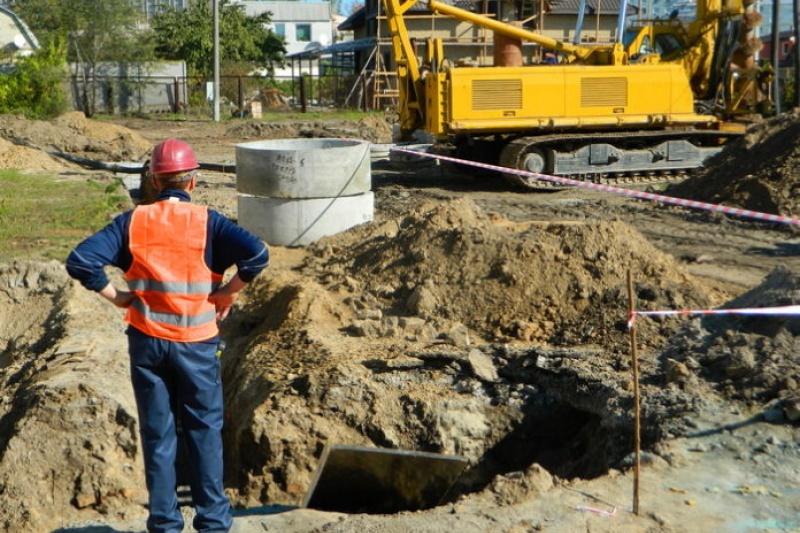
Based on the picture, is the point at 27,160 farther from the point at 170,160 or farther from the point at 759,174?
the point at 170,160

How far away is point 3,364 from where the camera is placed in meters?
7.93

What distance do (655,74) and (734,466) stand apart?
12.9m

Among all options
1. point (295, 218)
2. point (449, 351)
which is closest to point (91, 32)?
point (295, 218)

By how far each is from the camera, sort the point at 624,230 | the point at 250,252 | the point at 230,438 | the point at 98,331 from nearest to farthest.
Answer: the point at 250,252 → the point at 230,438 → the point at 98,331 → the point at 624,230

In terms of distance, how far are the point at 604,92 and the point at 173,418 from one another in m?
13.6

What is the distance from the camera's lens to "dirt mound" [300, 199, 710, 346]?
25.7 feet

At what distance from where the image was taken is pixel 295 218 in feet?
38.0

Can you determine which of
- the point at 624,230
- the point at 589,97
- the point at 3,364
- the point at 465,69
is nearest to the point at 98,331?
the point at 3,364

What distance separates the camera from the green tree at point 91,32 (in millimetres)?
37062

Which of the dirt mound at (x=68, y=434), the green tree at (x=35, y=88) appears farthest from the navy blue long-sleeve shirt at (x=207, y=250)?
the green tree at (x=35, y=88)

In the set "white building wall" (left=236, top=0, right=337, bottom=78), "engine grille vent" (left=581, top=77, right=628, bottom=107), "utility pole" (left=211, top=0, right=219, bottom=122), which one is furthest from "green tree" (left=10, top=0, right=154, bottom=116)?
"white building wall" (left=236, top=0, right=337, bottom=78)

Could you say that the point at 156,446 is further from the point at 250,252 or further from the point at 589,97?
the point at 589,97

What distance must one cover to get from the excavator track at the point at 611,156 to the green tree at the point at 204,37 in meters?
31.1

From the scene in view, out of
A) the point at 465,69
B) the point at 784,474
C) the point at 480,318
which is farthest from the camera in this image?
the point at 465,69
